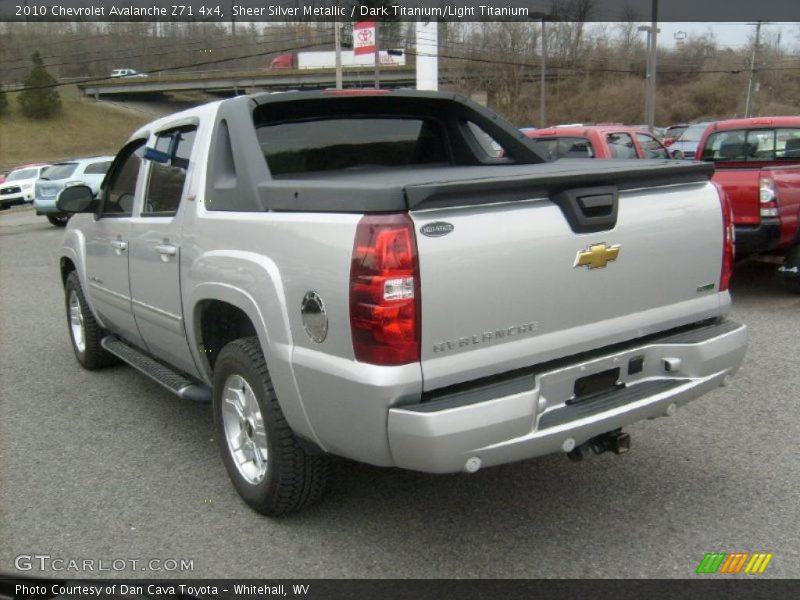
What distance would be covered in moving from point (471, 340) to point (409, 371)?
28 cm

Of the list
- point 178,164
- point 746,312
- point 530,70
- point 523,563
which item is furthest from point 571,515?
point 530,70

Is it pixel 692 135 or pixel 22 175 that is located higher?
pixel 692 135

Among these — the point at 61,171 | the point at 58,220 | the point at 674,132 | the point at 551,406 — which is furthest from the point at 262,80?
the point at 551,406

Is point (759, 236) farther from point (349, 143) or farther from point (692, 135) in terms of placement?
point (692, 135)

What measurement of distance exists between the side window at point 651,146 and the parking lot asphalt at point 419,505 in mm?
7107

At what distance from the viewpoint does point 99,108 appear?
251 feet

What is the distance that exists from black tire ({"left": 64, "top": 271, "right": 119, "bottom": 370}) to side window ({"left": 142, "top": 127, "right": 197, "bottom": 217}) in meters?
1.72

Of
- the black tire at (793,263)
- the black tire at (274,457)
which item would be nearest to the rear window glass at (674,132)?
the black tire at (793,263)

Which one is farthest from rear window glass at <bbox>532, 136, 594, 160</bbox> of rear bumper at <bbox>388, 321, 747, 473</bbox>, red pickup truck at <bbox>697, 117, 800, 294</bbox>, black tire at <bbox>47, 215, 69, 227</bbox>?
black tire at <bbox>47, 215, 69, 227</bbox>

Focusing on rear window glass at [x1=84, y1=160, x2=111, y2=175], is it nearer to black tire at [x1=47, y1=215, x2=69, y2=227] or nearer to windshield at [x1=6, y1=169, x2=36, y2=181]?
black tire at [x1=47, y1=215, x2=69, y2=227]

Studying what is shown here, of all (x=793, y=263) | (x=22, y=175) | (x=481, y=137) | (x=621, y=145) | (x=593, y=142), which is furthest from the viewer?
(x=22, y=175)

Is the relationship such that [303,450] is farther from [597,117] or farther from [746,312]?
[597,117]

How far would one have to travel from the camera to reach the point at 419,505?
11.7ft

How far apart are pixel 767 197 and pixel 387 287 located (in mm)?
6087
